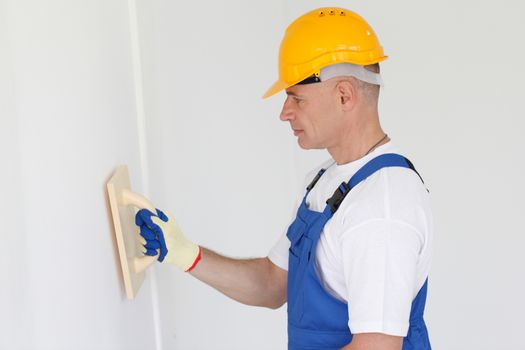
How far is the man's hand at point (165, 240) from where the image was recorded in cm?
181

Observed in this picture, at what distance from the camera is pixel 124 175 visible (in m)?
1.69

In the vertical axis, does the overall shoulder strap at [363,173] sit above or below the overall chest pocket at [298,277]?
above

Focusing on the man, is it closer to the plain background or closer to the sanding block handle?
the sanding block handle

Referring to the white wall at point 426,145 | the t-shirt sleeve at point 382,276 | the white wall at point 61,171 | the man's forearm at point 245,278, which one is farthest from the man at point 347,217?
the white wall at point 426,145

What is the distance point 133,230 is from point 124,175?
6.6 inches

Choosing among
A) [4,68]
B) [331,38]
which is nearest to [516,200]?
[331,38]

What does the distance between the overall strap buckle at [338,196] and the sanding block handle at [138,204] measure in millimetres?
452

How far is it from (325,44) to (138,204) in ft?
1.99

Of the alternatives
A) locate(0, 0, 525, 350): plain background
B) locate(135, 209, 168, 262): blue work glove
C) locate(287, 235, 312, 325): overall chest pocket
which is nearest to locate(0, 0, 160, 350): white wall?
locate(0, 0, 525, 350): plain background

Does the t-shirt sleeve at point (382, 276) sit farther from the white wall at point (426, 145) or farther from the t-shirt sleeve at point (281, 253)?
the white wall at point (426, 145)

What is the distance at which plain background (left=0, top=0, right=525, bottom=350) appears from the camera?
4.62ft

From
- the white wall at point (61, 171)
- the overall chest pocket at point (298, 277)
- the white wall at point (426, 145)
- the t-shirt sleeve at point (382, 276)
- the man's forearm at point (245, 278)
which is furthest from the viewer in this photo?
the white wall at point (426, 145)

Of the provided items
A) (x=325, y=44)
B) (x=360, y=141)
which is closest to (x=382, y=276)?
(x=360, y=141)

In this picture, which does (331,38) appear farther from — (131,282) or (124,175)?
(131,282)
